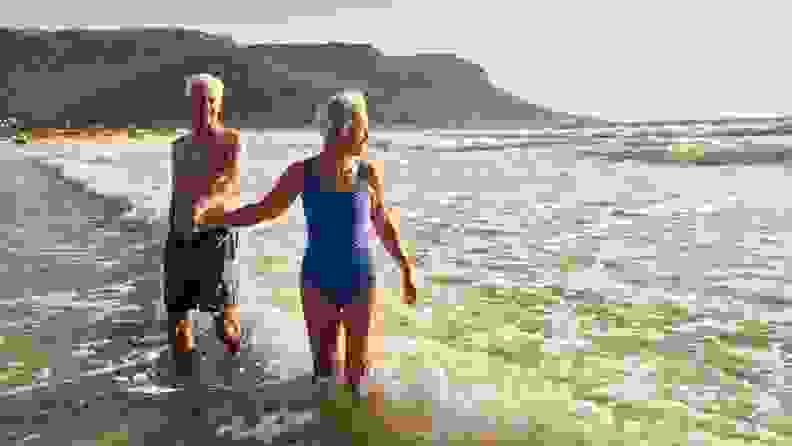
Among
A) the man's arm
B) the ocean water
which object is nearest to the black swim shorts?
the ocean water

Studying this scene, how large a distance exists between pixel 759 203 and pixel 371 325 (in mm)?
16698

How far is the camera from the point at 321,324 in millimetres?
4547

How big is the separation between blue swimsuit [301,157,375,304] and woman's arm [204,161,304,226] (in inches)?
3.3

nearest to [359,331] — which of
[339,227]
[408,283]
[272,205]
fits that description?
[408,283]

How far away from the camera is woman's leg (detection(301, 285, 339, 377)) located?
4531 millimetres

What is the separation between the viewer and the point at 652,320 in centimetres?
774

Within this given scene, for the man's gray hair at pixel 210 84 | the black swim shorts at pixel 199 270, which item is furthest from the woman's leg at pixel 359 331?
the man's gray hair at pixel 210 84

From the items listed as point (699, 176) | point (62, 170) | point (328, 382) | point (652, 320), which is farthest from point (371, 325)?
point (62, 170)

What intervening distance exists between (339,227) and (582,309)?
4306 millimetres

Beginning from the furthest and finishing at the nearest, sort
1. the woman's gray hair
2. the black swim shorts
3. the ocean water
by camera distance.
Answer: the black swim shorts → the ocean water → the woman's gray hair

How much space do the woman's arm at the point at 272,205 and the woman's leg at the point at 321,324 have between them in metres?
0.42

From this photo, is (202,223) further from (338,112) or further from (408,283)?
(408,283)

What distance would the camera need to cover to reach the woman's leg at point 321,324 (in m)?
4.53

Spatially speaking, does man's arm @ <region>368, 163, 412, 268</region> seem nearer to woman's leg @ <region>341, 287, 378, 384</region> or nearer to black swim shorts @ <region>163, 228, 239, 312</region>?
woman's leg @ <region>341, 287, 378, 384</region>
